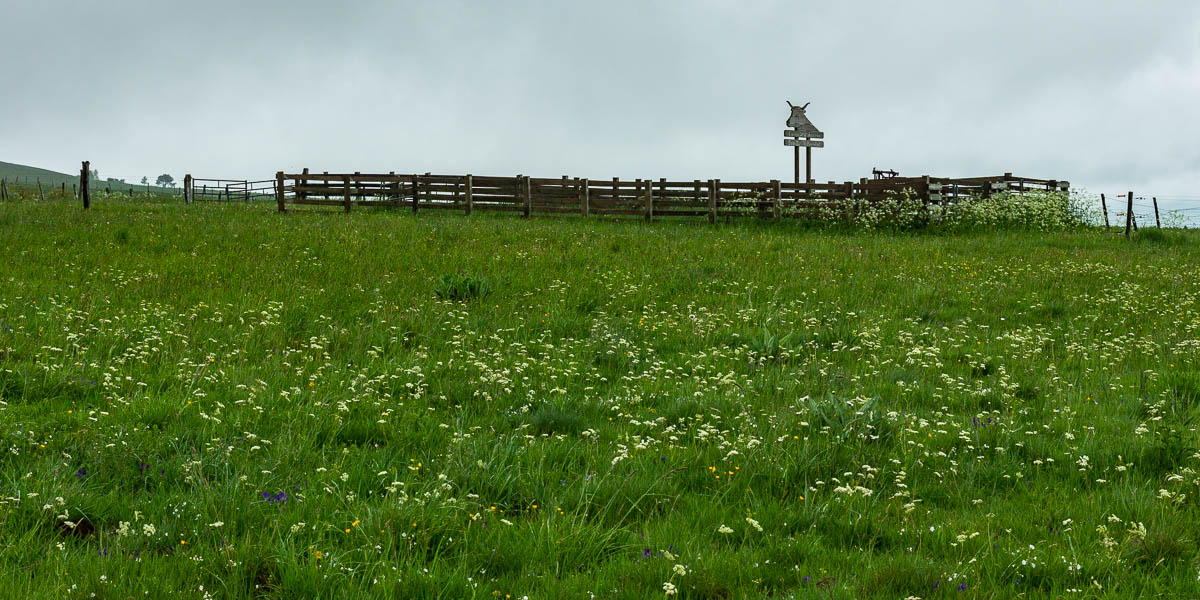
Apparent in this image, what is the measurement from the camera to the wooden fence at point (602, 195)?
108 ft

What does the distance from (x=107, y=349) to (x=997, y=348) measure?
10.2m

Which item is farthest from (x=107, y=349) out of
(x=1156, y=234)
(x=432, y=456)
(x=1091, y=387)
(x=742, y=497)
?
(x=1156, y=234)

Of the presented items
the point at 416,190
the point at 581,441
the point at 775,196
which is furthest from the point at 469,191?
the point at 581,441

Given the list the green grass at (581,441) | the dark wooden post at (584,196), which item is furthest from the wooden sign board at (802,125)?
the green grass at (581,441)

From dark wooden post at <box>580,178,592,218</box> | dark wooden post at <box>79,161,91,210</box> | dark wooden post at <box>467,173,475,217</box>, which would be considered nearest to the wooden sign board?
dark wooden post at <box>580,178,592,218</box>

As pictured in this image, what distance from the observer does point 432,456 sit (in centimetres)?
581

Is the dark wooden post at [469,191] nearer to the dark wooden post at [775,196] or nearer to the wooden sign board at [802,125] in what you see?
the dark wooden post at [775,196]

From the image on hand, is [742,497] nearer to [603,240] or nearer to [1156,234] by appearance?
[603,240]

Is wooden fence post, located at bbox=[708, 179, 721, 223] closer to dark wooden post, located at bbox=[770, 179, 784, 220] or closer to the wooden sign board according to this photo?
dark wooden post, located at bbox=[770, 179, 784, 220]

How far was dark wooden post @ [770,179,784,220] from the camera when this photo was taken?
32.9m

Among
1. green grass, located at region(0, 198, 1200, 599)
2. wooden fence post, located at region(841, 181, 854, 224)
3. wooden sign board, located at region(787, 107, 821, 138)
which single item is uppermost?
wooden sign board, located at region(787, 107, 821, 138)

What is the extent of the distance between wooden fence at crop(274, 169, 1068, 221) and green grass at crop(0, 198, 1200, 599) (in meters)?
19.6

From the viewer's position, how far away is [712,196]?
33.1 m

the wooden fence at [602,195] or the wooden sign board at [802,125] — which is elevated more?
the wooden sign board at [802,125]
